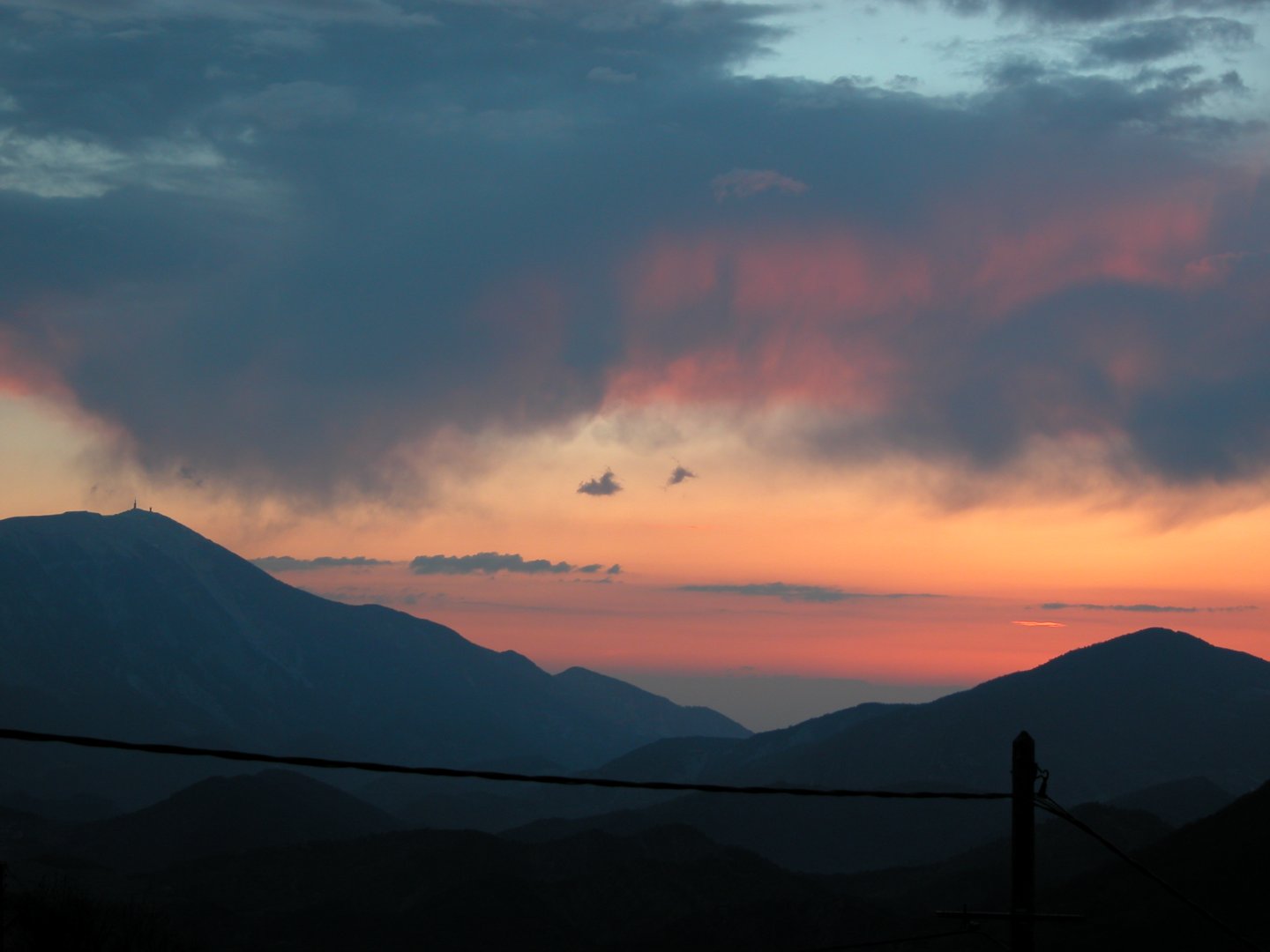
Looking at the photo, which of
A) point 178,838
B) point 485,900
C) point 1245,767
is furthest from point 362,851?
point 1245,767

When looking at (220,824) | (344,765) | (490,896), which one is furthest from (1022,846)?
(220,824)

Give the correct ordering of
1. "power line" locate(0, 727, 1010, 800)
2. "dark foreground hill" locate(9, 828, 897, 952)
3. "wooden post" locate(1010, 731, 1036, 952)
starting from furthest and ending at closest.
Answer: "dark foreground hill" locate(9, 828, 897, 952) < "wooden post" locate(1010, 731, 1036, 952) < "power line" locate(0, 727, 1010, 800)

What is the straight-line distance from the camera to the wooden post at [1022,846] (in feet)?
44.1

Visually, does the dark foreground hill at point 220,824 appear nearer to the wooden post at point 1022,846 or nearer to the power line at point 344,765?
the power line at point 344,765

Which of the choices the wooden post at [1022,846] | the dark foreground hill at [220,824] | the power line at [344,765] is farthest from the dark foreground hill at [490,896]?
the power line at [344,765]

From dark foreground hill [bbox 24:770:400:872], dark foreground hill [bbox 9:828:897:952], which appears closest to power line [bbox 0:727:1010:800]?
dark foreground hill [bbox 9:828:897:952]

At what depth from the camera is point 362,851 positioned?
123 meters

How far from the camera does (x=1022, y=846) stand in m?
13.7

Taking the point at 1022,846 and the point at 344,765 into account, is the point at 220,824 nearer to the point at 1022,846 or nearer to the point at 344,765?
the point at 1022,846

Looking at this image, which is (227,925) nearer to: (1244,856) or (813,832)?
(1244,856)

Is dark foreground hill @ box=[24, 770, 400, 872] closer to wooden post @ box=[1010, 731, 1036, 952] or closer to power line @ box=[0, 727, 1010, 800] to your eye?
power line @ box=[0, 727, 1010, 800]

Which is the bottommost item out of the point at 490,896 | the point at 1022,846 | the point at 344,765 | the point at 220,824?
the point at 220,824

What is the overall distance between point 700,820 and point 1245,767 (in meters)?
81.7

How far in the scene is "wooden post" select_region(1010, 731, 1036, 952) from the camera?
13.5 metres
